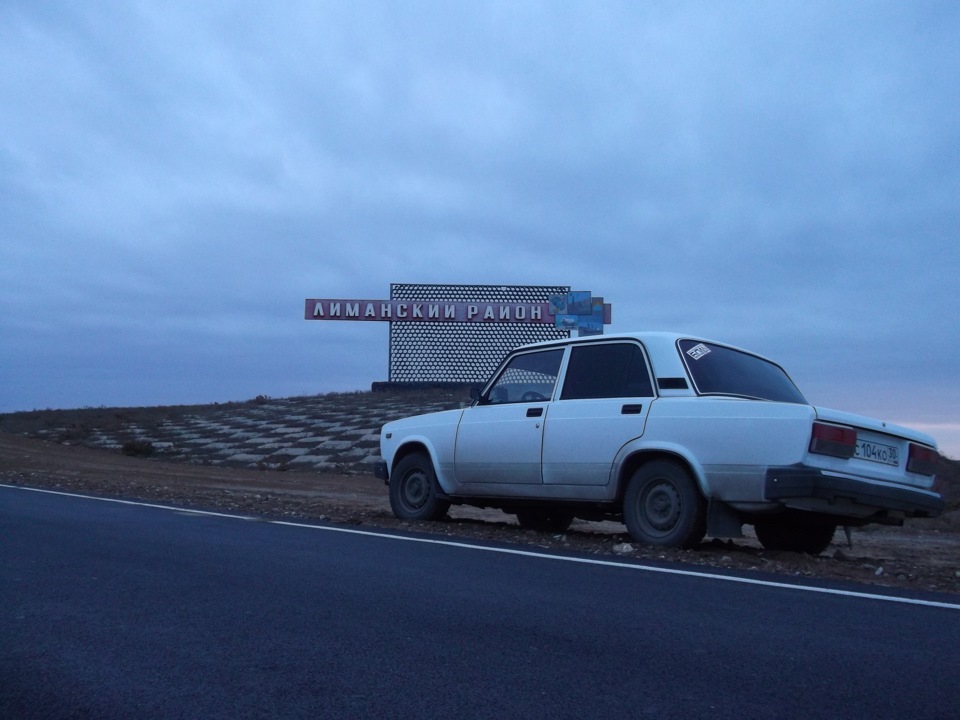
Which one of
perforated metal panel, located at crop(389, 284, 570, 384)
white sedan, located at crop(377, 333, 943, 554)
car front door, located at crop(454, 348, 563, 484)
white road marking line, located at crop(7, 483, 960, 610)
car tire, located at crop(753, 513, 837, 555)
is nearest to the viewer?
white road marking line, located at crop(7, 483, 960, 610)

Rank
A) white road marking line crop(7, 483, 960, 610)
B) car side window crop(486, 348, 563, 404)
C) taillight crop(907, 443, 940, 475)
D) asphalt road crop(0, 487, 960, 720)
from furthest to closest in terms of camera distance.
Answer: car side window crop(486, 348, 563, 404), taillight crop(907, 443, 940, 475), white road marking line crop(7, 483, 960, 610), asphalt road crop(0, 487, 960, 720)

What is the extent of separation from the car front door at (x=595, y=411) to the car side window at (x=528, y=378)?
0.23 meters

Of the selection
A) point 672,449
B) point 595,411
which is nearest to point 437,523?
point 595,411

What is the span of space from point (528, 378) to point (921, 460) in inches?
137

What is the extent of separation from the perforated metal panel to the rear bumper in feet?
116

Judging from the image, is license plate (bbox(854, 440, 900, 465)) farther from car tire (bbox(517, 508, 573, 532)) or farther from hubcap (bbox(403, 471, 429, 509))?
hubcap (bbox(403, 471, 429, 509))

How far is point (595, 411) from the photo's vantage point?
7.91 m

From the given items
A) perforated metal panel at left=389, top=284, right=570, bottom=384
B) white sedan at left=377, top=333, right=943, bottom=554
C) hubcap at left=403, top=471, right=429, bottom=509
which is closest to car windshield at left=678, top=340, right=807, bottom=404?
white sedan at left=377, top=333, right=943, bottom=554

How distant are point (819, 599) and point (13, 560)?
526cm

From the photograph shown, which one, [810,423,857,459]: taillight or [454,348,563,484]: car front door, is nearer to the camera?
[810,423,857,459]: taillight

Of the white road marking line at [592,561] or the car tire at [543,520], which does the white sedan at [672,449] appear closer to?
the car tire at [543,520]

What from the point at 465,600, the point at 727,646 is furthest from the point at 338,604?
the point at 727,646

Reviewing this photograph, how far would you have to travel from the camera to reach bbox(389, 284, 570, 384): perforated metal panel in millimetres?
42625

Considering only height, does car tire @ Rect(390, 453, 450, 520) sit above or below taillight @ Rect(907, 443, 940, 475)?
below
